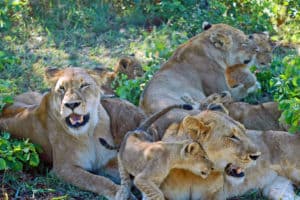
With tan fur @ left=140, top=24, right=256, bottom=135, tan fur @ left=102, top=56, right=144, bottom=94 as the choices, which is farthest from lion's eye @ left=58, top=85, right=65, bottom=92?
tan fur @ left=102, top=56, right=144, bottom=94

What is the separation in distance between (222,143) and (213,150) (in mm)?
68

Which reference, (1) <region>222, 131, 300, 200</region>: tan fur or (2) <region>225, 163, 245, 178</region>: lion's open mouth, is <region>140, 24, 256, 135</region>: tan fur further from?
(2) <region>225, 163, 245, 178</region>: lion's open mouth

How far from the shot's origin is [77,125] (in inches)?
194

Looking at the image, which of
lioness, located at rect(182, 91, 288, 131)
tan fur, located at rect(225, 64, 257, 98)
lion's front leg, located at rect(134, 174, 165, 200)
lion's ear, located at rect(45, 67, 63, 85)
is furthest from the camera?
tan fur, located at rect(225, 64, 257, 98)

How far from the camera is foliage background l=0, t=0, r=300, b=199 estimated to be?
7305 millimetres

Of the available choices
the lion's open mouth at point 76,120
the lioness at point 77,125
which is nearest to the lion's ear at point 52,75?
the lioness at point 77,125

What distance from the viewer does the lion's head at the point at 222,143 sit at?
441cm

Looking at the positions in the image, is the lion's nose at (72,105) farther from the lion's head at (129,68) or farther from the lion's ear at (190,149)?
the lion's head at (129,68)

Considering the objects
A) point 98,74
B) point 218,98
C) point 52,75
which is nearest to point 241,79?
point 218,98

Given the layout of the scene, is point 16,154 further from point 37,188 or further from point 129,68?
point 129,68

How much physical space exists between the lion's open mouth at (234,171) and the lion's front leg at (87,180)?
2.38ft

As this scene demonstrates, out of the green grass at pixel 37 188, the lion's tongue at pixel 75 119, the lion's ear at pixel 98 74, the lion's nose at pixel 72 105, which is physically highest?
the lion's ear at pixel 98 74

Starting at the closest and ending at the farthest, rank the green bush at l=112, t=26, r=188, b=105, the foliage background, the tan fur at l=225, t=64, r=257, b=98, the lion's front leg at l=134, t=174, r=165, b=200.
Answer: the lion's front leg at l=134, t=174, r=165, b=200, the green bush at l=112, t=26, r=188, b=105, the tan fur at l=225, t=64, r=257, b=98, the foliage background

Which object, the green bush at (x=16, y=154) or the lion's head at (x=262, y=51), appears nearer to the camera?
the green bush at (x=16, y=154)
